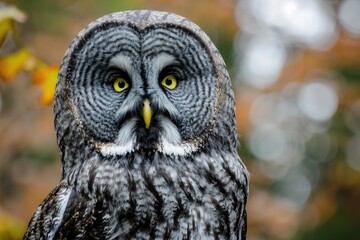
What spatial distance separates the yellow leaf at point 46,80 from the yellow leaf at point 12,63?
0.10 meters

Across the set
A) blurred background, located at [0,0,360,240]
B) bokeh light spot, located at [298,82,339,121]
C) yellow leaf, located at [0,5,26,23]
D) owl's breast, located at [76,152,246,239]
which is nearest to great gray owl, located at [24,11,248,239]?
owl's breast, located at [76,152,246,239]

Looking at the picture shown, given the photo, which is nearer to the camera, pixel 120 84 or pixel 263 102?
pixel 120 84

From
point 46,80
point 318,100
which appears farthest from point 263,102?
point 46,80

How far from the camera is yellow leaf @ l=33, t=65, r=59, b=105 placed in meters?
3.90

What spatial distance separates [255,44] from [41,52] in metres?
5.40

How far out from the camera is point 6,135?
7.46 metres

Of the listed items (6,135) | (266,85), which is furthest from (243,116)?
(6,135)

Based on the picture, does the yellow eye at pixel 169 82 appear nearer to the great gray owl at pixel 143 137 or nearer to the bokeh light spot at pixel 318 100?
the great gray owl at pixel 143 137

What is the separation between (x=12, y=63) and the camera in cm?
385

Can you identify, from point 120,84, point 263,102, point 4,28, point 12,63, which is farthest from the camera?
point 263,102

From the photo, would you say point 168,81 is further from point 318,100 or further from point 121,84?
point 318,100

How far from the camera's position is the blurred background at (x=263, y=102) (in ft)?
26.3

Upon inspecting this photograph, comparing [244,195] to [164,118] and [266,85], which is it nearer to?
[164,118]

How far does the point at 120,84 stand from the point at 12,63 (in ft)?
2.40
